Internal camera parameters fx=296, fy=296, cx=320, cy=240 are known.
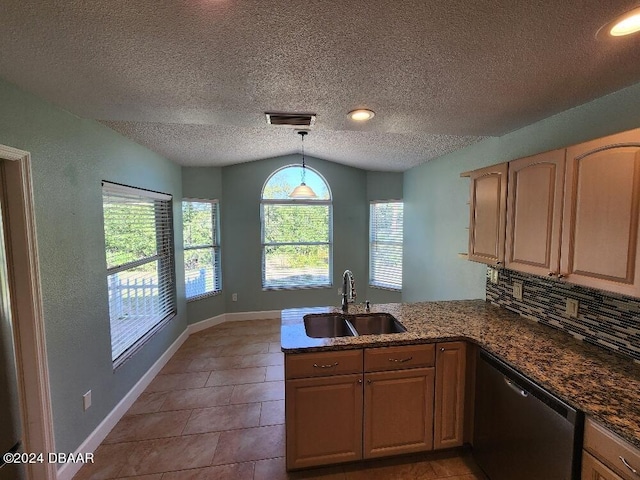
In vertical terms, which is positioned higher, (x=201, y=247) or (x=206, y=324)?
(x=201, y=247)

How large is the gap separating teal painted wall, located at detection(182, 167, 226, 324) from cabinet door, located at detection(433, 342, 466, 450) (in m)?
3.55

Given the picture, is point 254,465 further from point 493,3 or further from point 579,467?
point 493,3

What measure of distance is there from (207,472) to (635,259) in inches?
105

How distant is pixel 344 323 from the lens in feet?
7.72

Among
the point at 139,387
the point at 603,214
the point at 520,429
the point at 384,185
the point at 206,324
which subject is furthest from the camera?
the point at 384,185

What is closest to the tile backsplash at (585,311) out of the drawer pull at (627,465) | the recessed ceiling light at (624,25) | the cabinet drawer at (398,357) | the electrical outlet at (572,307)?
the electrical outlet at (572,307)

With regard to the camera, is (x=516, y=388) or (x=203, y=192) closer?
(x=516, y=388)

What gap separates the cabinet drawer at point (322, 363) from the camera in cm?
181

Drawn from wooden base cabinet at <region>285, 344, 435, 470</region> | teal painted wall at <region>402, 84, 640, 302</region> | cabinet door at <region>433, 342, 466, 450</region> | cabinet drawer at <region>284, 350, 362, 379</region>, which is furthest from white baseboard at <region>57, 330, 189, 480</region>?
teal painted wall at <region>402, 84, 640, 302</region>

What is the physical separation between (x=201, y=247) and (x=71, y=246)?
8.19 feet

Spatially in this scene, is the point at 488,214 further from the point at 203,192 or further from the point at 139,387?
the point at 203,192

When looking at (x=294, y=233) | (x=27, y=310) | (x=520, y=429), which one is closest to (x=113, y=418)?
(x=27, y=310)

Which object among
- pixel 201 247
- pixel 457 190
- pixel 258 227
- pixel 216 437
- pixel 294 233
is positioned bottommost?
pixel 216 437

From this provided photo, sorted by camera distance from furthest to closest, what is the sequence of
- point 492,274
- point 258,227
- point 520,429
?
1. point 258,227
2. point 492,274
3. point 520,429
